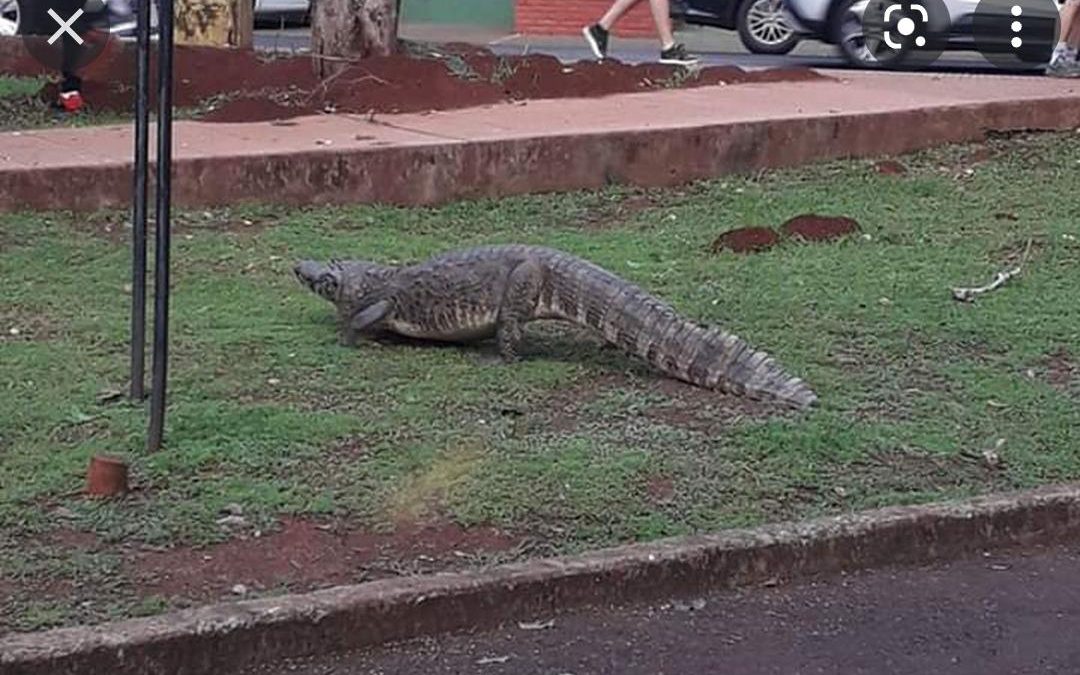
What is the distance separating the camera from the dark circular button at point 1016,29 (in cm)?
1680

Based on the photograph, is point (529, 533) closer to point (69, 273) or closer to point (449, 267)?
point (449, 267)

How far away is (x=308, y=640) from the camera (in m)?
4.58

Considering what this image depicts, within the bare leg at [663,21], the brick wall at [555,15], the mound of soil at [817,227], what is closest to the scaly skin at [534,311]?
the mound of soil at [817,227]

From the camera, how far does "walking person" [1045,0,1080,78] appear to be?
14148 mm

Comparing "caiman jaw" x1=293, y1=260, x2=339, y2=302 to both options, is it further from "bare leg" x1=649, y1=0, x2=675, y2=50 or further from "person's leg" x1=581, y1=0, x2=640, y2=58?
"person's leg" x1=581, y1=0, x2=640, y2=58

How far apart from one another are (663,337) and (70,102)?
6.40 meters

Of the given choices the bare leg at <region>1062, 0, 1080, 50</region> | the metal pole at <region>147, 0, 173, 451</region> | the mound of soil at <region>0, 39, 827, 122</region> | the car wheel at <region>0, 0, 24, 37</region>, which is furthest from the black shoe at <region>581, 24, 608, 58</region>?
the metal pole at <region>147, 0, 173, 451</region>

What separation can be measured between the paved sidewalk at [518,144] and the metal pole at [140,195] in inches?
131

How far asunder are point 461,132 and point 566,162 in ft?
2.20

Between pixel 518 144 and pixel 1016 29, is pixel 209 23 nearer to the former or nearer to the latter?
pixel 518 144

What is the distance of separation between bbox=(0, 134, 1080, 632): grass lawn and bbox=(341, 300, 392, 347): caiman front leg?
0.07 meters

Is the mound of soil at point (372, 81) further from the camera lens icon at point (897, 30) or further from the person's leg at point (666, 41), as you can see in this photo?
the camera lens icon at point (897, 30)

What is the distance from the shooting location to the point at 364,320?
700 cm

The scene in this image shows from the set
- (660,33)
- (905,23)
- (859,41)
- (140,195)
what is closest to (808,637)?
(140,195)
